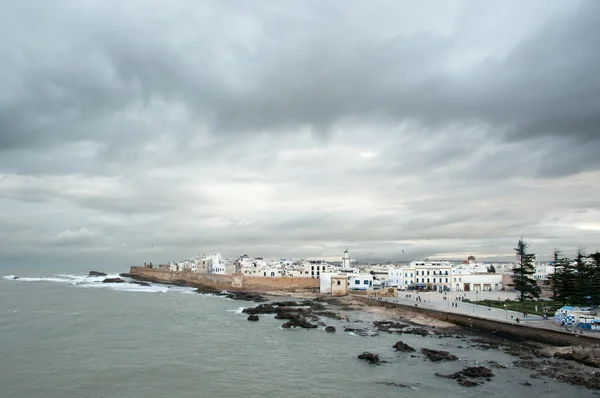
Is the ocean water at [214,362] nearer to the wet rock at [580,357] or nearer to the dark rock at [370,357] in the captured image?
the dark rock at [370,357]

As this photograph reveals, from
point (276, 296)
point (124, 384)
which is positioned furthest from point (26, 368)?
point (276, 296)

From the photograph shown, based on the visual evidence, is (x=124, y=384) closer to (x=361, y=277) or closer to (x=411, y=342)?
(x=411, y=342)

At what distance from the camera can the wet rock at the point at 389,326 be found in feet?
→ 105

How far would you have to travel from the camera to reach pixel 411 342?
27781 mm

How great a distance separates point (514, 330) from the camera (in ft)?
92.3

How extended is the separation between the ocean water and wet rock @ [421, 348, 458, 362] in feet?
1.93

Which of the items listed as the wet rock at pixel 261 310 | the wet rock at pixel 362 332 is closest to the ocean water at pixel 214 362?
the wet rock at pixel 362 332

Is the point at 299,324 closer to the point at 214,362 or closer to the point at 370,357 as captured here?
the point at 370,357

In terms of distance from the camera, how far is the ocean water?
18.1 metres

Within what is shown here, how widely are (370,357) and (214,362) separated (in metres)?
7.65

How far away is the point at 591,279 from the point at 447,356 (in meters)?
20.3

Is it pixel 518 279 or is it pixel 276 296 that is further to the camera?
pixel 276 296

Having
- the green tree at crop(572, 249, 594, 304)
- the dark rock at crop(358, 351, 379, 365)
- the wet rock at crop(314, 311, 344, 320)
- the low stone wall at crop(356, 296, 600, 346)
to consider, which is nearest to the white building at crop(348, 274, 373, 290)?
the wet rock at crop(314, 311, 344, 320)

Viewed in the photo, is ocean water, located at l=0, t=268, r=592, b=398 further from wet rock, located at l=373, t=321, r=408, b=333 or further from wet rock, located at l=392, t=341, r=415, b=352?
wet rock, located at l=373, t=321, r=408, b=333
